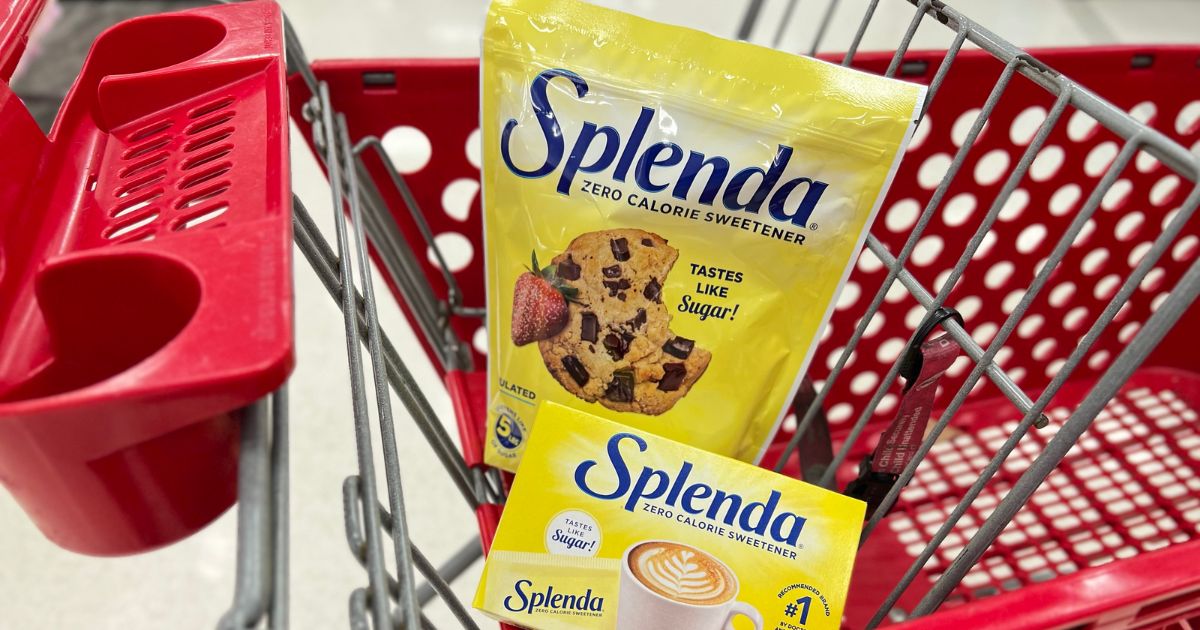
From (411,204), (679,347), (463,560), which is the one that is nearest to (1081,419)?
(679,347)

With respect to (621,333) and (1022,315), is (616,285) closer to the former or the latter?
(621,333)

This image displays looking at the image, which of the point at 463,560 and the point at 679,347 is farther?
the point at 463,560

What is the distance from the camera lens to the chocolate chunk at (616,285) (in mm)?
657

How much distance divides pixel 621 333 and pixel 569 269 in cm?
7

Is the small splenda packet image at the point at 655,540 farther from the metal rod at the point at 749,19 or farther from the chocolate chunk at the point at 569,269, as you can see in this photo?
the metal rod at the point at 749,19

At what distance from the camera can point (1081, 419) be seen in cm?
45

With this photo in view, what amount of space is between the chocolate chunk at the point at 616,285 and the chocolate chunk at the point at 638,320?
0.07 ft

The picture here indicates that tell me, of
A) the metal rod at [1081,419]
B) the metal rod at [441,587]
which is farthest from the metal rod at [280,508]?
the metal rod at [1081,419]

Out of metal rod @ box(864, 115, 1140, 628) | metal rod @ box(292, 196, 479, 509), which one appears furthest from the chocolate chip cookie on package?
metal rod @ box(864, 115, 1140, 628)

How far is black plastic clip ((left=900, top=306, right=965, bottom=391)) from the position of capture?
0.56 m

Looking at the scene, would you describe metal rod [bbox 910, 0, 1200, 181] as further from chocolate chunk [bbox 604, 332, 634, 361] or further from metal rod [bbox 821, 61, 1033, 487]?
chocolate chunk [bbox 604, 332, 634, 361]

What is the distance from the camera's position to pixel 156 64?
60 cm

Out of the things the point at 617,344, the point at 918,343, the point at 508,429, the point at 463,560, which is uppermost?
the point at 918,343

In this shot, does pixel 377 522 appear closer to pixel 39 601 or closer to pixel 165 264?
pixel 165 264
